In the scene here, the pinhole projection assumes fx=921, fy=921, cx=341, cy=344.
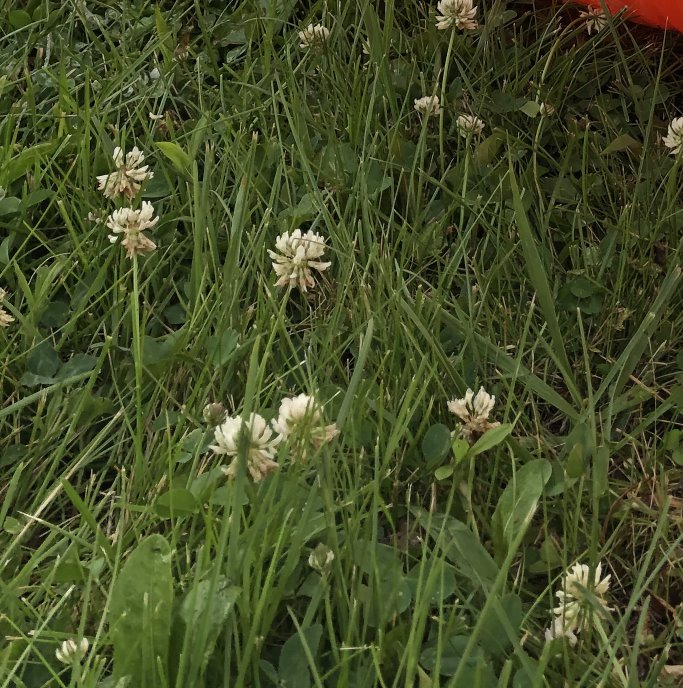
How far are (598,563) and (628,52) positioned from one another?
1.18 m

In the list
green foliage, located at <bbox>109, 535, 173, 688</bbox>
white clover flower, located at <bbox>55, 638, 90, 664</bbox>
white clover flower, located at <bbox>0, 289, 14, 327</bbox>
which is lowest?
white clover flower, located at <bbox>0, 289, 14, 327</bbox>

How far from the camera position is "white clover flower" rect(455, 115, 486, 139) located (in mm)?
1585

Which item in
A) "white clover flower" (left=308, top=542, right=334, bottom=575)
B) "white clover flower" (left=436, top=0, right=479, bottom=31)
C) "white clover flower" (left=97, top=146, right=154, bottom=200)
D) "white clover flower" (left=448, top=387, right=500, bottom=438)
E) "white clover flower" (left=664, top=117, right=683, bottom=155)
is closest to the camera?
"white clover flower" (left=308, top=542, right=334, bottom=575)

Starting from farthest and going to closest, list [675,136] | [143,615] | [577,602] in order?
[675,136]
[577,602]
[143,615]

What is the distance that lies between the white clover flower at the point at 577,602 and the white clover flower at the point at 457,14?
1.10 m

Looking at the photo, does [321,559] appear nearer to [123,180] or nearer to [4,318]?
[4,318]

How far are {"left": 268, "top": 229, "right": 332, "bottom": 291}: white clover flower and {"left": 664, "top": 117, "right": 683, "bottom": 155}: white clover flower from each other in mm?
655

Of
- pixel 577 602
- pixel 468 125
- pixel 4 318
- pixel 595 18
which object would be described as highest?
pixel 595 18

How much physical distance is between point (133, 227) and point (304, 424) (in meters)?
0.54

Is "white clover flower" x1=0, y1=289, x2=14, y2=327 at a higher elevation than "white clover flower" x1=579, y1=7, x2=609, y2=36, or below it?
below

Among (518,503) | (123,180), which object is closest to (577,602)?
(518,503)

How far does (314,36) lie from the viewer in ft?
5.80

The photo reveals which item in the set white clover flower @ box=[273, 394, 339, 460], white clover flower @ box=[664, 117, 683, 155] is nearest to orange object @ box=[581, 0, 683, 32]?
white clover flower @ box=[664, 117, 683, 155]

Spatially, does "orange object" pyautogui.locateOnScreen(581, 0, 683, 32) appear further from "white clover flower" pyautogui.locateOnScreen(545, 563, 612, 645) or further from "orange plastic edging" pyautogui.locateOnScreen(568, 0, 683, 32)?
"white clover flower" pyautogui.locateOnScreen(545, 563, 612, 645)
